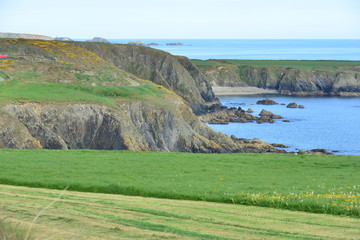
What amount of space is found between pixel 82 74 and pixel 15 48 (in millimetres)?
27172

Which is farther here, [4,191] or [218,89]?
[218,89]

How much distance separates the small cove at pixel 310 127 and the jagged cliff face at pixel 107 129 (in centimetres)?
1884

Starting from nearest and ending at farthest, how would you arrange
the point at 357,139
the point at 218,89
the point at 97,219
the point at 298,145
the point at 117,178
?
the point at 97,219 < the point at 117,178 < the point at 298,145 < the point at 357,139 < the point at 218,89

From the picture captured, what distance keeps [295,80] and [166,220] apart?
15533cm

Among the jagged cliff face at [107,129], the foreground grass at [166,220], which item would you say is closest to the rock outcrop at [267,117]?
the jagged cliff face at [107,129]

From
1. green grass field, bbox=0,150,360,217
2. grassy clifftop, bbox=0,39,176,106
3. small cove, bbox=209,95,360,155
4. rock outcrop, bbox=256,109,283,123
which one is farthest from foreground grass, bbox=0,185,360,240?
rock outcrop, bbox=256,109,283,123

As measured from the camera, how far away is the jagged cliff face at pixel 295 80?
164625mm

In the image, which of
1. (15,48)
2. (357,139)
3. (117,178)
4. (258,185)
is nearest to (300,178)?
(258,185)

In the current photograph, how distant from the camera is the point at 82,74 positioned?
7012cm

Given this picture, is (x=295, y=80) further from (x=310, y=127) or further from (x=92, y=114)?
(x=92, y=114)

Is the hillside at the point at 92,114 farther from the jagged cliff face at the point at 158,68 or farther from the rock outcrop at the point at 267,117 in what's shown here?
the jagged cliff face at the point at 158,68

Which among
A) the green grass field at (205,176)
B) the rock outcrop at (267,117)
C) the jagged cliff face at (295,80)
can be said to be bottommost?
the rock outcrop at (267,117)

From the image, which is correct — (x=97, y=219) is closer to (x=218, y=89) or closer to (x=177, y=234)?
(x=177, y=234)

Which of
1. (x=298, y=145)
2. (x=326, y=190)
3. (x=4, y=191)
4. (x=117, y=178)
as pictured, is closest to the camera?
(x=4, y=191)
